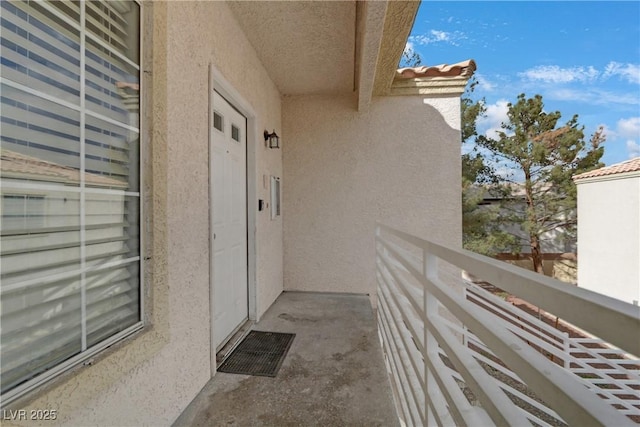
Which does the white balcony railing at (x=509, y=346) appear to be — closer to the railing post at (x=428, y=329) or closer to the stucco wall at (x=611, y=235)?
the railing post at (x=428, y=329)

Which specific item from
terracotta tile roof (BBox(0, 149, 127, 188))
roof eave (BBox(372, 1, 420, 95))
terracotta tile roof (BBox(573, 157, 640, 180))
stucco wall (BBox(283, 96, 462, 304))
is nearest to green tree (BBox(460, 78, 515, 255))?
terracotta tile roof (BBox(573, 157, 640, 180))

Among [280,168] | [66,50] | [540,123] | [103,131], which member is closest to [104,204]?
[103,131]

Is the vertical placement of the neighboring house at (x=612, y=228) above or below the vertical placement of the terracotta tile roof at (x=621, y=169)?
below

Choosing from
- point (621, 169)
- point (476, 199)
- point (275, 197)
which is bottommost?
point (275, 197)

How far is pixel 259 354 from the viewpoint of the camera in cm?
293

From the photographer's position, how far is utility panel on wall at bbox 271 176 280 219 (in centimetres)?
447

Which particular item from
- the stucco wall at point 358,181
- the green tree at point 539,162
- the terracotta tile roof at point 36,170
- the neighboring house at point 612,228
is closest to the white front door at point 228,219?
the terracotta tile roof at point 36,170

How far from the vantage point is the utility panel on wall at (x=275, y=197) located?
4.47 metres

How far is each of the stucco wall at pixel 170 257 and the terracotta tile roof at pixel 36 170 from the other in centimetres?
43

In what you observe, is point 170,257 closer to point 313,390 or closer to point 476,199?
point 313,390

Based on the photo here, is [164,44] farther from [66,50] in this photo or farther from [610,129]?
[610,129]

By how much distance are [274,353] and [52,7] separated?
9.72 feet

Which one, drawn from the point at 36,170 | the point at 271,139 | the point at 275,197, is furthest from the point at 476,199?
the point at 36,170

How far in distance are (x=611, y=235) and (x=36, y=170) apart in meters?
12.6
